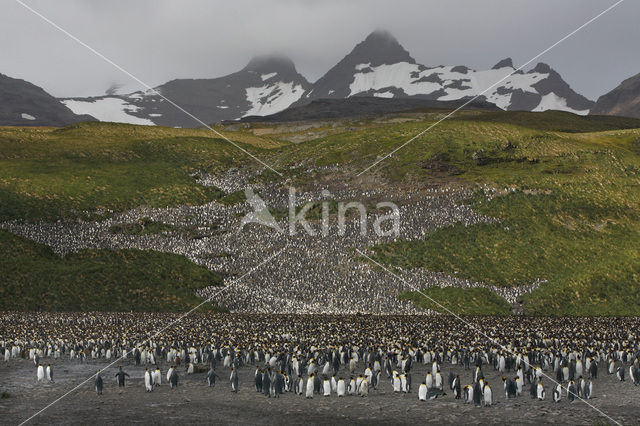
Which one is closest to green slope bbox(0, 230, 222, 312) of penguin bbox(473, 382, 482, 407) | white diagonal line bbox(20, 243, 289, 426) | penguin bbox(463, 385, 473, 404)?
white diagonal line bbox(20, 243, 289, 426)

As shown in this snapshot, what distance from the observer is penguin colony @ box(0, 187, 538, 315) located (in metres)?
58.2

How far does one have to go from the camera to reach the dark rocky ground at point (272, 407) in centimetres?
1967

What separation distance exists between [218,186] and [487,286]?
4600cm

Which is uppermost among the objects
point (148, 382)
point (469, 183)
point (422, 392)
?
point (469, 183)

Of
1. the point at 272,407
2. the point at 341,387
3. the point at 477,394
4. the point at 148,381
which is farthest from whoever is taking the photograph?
the point at 148,381

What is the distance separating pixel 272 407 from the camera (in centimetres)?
2214

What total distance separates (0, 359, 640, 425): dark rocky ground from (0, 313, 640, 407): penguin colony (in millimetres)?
563

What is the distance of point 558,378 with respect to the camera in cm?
2688

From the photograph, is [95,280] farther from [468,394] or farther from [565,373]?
[565,373]

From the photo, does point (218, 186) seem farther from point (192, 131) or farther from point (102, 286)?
point (192, 131)

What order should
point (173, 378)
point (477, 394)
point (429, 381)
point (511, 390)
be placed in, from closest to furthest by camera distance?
1. point (477, 394)
2. point (511, 390)
3. point (429, 381)
4. point (173, 378)

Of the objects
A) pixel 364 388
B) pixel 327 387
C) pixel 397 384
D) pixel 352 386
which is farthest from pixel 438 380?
pixel 327 387

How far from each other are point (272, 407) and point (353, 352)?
1154 cm

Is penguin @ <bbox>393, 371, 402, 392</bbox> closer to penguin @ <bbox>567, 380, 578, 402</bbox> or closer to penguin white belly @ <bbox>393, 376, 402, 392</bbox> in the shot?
penguin white belly @ <bbox>393, 376, 402, 392</bbox>
